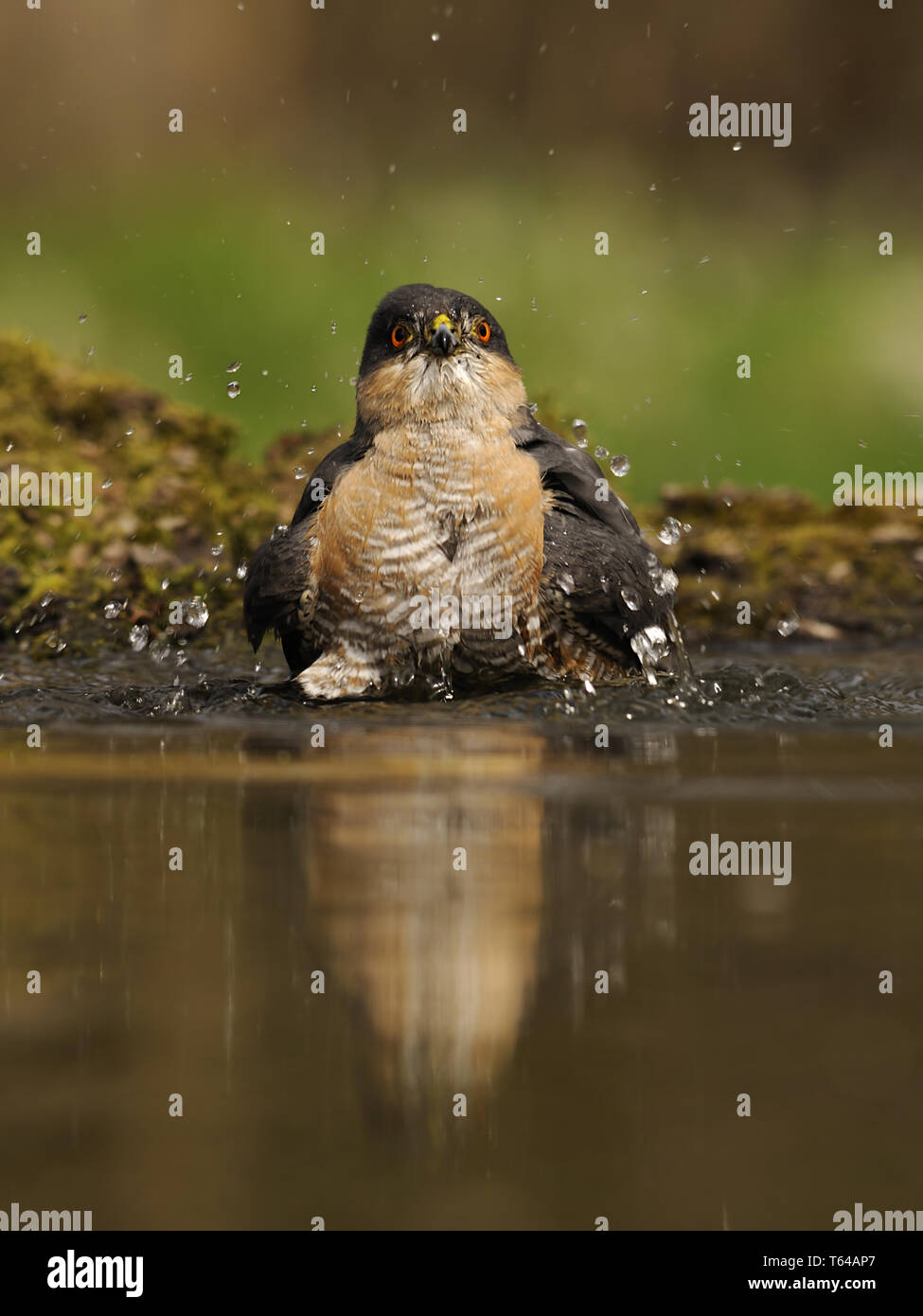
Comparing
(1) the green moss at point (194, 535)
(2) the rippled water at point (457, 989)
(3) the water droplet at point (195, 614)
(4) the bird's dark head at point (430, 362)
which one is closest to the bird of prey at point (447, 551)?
(4) the bird's dark head at point (430, 362)

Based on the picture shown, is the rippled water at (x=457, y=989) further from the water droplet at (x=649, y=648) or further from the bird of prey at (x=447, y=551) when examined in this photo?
the water droplet at (x=649, y=648)

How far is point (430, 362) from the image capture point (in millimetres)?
6602

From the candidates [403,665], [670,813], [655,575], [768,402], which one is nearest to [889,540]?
[768,402]

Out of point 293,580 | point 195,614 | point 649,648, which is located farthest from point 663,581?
point 195,614

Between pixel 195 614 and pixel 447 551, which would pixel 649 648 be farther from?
pixel 195 614

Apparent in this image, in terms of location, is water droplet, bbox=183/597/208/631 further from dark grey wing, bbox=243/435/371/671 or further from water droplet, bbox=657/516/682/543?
water droplet, bbox=657/516/682/543

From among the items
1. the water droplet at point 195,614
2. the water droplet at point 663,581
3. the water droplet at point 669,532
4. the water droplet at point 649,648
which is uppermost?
the water droplet at point 669,532

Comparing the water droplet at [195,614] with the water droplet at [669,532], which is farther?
the water droplet at [669,532]

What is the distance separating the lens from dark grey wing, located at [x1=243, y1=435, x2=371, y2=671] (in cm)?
668

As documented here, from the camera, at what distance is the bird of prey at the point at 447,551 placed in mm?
6461

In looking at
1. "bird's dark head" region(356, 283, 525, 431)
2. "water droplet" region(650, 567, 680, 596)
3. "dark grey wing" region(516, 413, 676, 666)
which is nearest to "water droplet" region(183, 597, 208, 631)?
"bird's dark head" region(356, 283, 525, 431)

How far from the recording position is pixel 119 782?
4.99 metres

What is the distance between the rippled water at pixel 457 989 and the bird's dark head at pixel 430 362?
1708 mm

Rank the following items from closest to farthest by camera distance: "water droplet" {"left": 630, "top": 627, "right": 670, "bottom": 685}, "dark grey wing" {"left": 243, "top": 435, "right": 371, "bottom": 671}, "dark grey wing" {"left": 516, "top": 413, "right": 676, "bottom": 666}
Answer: "dark grey wing" {"left": 516, "top": 413, "right": 676, "bottom": 666} < "dark grey wing" {"left": 243, "top": 435, "right": 371, "bottom": 671} < "water droplet" {"left": 630, "top": 627, "right": 670, "bottom": 685}
